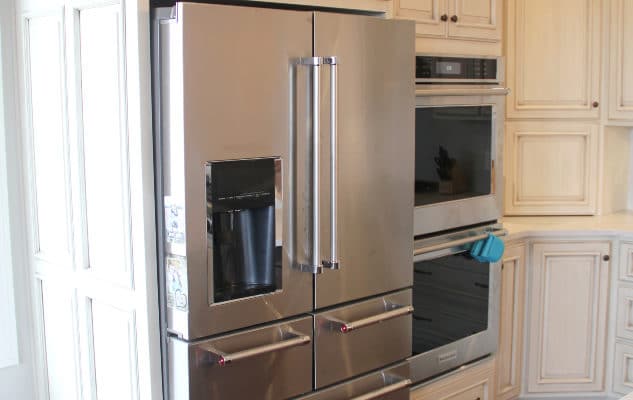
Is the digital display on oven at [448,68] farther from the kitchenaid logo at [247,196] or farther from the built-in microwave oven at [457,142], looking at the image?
the kitchenaid logo at [247,196]

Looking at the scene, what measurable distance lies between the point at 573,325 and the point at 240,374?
1.94 metres

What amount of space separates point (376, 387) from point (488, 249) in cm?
78

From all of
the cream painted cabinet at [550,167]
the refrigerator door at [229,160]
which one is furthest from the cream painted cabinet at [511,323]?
the refrigerator door at [229,160]

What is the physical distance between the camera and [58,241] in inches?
101

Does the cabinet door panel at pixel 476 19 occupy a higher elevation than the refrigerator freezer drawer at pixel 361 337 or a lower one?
higher

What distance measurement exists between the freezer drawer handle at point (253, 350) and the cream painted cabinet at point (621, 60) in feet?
6.91

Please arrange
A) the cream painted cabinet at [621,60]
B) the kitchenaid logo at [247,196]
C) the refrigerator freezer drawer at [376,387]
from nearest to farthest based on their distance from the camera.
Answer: the kitchenaid logo at [247,196]
the refrigerator freezer drawer at [376,387]
the cream painted cabinet at [621,60]

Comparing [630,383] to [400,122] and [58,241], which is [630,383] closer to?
[400,122]

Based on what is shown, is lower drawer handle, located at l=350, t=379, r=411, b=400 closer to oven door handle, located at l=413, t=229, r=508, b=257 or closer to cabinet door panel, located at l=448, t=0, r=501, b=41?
oven door handle, located at l=413, t=229, r=508, b=257

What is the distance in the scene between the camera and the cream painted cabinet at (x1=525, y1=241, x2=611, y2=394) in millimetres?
3549

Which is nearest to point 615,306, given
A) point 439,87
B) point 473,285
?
point 473,285

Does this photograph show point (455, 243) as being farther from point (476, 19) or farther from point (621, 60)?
point (621, 60)

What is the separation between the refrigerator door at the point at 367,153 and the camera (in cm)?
237

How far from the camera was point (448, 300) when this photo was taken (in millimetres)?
3023
